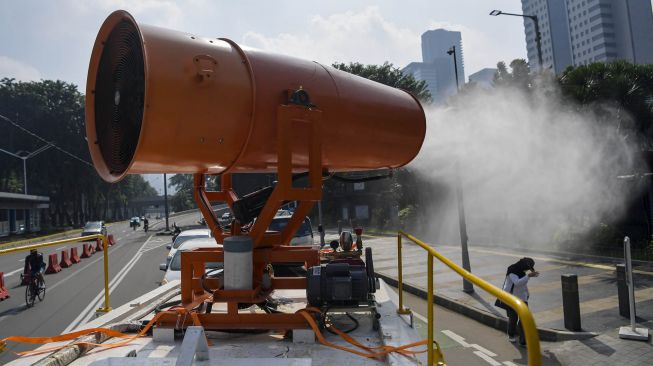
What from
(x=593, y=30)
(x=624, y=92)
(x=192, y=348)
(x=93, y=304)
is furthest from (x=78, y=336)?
(x=593, y=30)

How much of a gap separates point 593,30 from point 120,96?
121301 millimetres

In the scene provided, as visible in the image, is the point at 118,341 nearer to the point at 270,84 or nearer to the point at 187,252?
the point at 187,252

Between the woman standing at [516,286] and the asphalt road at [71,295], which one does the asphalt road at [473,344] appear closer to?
the woman standing at [516,286]

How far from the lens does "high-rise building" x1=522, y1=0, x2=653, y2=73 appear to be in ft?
297

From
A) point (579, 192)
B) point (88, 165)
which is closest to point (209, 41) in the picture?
point (579, 192)

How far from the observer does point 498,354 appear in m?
6.50

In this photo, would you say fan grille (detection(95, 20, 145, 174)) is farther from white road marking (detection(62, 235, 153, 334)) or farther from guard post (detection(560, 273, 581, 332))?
guard post (detection(560, 273, 581, 332))

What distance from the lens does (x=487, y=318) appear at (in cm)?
816

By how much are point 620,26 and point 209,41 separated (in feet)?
400

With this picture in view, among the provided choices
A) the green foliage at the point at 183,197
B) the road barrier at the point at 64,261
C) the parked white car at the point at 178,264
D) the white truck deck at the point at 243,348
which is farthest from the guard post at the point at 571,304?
the green foliage at the point at 183,197

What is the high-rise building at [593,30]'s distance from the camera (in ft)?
297

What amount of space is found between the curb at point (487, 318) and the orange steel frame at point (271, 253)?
553 centimetres

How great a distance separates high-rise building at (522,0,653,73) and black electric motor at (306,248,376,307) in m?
91.3

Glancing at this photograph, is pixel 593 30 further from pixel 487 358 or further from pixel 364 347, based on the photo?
pixel 364 347
